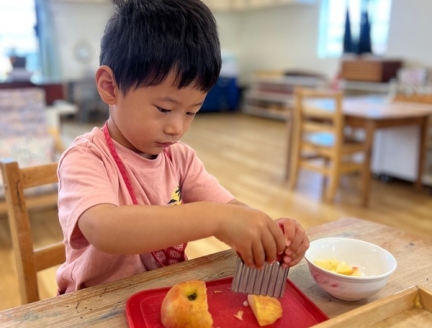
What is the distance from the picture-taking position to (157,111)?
2.24ft

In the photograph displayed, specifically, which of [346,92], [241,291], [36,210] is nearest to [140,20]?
[241,291]

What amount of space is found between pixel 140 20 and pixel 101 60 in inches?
4.6

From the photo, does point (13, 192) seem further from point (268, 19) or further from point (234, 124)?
point (268, 19)

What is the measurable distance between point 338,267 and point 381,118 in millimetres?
2210

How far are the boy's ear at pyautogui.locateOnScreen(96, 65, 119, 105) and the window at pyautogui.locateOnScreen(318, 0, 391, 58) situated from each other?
459 centimetres

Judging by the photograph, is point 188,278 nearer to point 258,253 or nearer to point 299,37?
point 258,253

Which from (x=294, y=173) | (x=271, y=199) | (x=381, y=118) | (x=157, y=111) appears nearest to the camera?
(x=157, y=111)

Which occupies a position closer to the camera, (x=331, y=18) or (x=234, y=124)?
(x=331, y=18)

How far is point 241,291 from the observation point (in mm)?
638

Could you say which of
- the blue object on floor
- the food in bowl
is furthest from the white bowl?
the blue object on floor

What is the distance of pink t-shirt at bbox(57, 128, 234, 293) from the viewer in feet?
2.17

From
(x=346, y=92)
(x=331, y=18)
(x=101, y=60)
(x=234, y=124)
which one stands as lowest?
(x=234, y=124)

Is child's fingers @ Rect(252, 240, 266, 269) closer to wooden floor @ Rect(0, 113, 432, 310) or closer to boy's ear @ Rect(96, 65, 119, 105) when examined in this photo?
boy's ear @ Rect(96, 65, 119, 105)

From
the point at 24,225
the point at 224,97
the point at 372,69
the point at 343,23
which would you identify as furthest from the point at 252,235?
the point at 224,97
